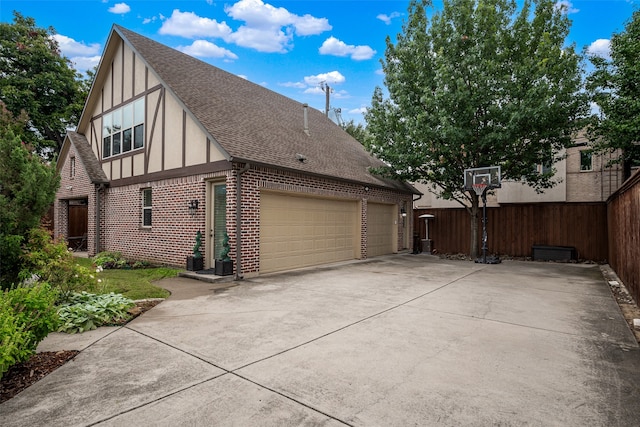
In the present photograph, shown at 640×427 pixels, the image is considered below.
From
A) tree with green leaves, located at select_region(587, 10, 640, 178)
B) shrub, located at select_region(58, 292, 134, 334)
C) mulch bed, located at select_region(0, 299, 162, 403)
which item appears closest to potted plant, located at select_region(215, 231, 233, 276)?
shrub, located at select_region(58, 292, 134, 334)

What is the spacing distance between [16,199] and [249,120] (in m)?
7.07

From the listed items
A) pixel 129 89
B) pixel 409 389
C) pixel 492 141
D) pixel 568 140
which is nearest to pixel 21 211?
pixel 409 389

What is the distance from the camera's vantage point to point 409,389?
2.83 meters

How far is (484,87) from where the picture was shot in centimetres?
1133

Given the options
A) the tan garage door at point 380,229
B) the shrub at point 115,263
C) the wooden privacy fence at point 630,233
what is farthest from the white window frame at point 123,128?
the wooden privacy fence at point 630,233

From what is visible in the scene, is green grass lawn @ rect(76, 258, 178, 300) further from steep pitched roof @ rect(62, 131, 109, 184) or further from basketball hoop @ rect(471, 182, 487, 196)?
basketball hoop @ rect(471, 182, 487, 196)

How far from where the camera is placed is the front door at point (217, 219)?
9000mm

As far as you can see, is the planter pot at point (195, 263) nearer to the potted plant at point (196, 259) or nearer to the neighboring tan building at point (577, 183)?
the potted plant at point (196, 259)

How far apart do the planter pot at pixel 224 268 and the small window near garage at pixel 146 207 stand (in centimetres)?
444

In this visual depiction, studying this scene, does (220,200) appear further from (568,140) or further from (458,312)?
(568,140)

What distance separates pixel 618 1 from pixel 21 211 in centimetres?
1706

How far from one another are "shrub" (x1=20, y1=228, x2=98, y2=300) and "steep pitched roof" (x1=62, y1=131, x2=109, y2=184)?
805 centimetres

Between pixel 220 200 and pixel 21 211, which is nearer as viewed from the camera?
pixel 21 211

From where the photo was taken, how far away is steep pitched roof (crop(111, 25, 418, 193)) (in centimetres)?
929
